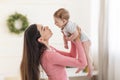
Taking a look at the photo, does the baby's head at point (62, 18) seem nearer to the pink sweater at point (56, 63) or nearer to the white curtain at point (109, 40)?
the pink sweater at point (56, 63)

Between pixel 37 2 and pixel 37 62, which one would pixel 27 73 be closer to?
pixel 37 62

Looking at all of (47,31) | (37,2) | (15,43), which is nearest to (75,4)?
(37,2)

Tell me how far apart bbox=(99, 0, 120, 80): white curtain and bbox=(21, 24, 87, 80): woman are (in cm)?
88

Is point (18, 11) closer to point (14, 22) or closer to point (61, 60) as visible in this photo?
point (14, 22)

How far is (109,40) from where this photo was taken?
204cm

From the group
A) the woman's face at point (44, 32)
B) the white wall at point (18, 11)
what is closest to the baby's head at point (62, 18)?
the woman's face at point (44, 32)

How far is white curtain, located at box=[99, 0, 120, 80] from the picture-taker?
193 cm

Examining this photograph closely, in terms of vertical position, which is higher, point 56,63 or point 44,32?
point 44,32

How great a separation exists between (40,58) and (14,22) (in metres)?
1.14

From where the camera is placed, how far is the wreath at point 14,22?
2.20 metres

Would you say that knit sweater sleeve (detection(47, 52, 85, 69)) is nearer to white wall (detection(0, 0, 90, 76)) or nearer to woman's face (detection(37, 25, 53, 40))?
woman's face (detection(37, 25, 53, 40))

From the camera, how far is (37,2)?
229 centimetres

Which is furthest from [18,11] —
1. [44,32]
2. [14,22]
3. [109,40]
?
[44,32]

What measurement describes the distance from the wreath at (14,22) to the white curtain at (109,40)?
68 centimetres
